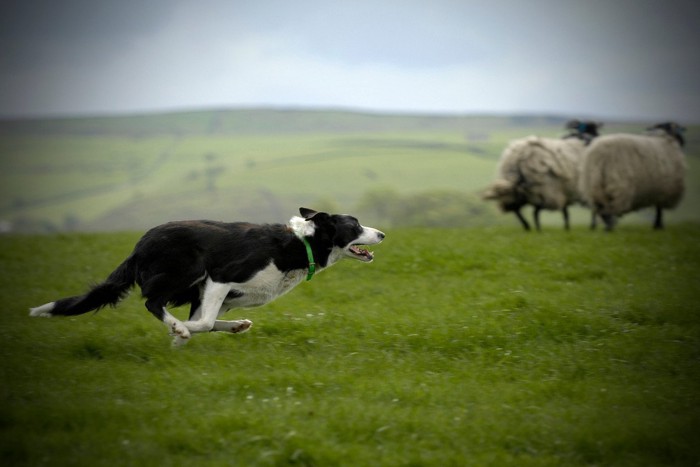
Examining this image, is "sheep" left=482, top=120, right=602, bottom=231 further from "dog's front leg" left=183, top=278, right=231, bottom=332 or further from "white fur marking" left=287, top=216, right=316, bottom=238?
"dog's front leg" left=183, top=278, right=231, bottom=332

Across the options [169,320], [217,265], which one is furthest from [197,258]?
[169,320]

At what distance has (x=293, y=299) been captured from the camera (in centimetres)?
1430

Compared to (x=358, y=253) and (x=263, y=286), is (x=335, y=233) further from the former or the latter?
(x=263, y=286)

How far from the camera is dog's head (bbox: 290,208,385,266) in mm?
10891

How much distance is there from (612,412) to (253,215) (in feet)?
267

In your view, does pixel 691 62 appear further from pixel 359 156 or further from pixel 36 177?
pixel 36 177

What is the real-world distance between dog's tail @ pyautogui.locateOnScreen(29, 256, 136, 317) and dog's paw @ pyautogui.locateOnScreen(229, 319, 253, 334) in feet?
4.98

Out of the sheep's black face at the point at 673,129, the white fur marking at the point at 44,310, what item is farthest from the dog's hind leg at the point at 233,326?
the sheep's black face at the point at 673,129

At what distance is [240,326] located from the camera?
427 inches

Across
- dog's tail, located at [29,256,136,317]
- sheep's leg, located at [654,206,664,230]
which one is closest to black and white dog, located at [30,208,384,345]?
dog's tail, located at [29,256,136,317]

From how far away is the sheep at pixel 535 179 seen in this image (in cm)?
2395

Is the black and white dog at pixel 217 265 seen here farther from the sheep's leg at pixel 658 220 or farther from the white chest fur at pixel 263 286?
the sheep's leg at pixel 658 220

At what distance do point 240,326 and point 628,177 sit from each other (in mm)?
16101

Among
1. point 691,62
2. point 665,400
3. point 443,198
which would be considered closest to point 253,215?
point 443,198
